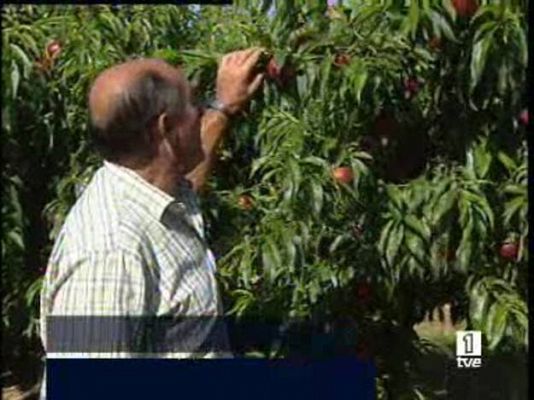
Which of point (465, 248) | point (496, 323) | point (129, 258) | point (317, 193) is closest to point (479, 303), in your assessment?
point (496, 323)

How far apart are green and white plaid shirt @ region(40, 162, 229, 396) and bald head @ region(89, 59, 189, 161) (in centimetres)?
6

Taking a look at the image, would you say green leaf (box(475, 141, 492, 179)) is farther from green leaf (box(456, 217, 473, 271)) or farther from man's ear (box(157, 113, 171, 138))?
man's ear (box(157, 113, 171, 138))

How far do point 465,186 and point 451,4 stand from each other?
0.43 metres

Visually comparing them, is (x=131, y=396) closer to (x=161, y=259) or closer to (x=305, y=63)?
(x=161, y=259)

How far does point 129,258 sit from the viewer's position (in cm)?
286

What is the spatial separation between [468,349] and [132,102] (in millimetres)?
1052

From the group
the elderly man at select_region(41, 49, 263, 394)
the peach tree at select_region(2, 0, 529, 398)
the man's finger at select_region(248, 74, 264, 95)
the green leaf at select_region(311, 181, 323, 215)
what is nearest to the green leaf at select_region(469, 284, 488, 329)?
the peach tree at select_region(2, 0, 529, 398)

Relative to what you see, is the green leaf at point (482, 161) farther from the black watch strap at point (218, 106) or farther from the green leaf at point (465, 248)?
the black watch strap at point (218, 106)

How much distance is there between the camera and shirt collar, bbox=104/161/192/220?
2.93m

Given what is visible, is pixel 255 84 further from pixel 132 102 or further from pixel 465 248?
pixel 465 248

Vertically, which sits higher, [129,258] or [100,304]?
[129,258]

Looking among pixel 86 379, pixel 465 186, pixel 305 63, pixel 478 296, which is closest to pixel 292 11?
pixel 305 63

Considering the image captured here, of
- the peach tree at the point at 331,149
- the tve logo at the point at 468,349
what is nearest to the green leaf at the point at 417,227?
the peach tree at the point at 331,149

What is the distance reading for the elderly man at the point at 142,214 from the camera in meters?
2.87
